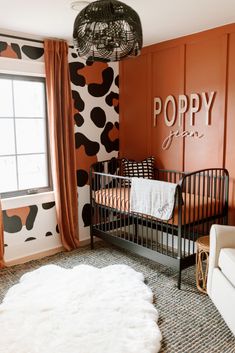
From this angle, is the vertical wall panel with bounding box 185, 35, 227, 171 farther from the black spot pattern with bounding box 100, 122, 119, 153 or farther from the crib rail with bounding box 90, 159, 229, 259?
the black spot pattern with bounding box 100, 122, 119, 153

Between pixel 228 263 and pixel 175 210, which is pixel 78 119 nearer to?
pixel 175 210

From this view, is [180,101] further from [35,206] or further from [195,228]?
[35,206]

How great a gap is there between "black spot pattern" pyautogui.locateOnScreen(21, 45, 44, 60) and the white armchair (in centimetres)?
245

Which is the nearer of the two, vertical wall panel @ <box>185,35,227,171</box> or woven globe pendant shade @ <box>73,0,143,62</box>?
woven globe pendant shade @ <box>73,0,143,62</box>

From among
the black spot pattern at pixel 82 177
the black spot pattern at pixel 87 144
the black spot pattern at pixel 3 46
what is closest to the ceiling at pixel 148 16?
the black spot pattern at pixel 3 46

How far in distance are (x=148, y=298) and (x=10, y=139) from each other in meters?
2.11

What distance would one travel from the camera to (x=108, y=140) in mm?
4203

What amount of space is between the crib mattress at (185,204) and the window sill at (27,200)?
1.70ft

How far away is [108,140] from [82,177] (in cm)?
60

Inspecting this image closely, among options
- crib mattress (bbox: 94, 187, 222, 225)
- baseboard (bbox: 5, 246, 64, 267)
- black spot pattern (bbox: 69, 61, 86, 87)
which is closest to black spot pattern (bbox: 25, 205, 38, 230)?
baseboard (bbox: 5, 246, 64, 267)

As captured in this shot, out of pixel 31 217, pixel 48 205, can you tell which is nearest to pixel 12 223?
pixel 31 217

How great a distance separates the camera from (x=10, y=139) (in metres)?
3.52

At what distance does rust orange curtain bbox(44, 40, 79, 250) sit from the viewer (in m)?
3.50

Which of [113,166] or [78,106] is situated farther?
[113,166]
